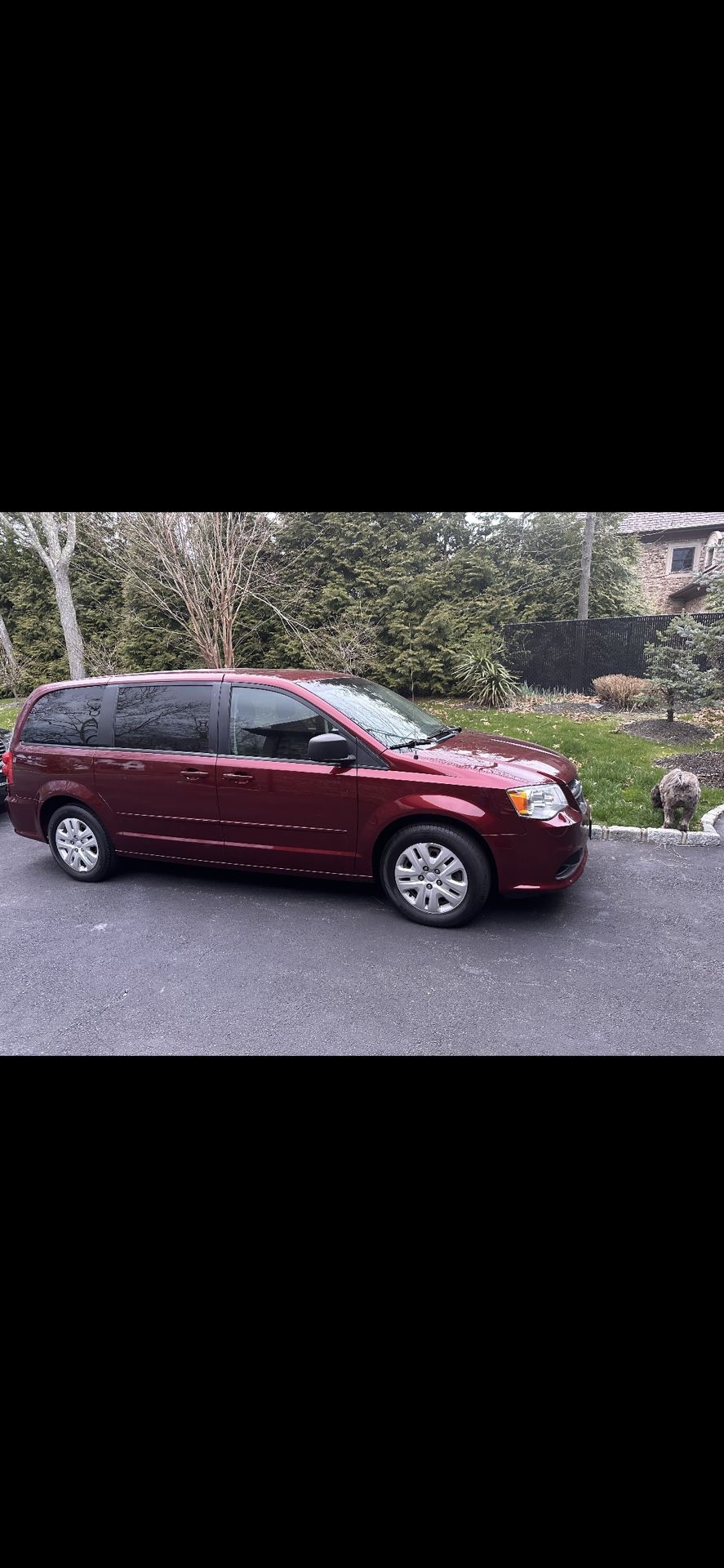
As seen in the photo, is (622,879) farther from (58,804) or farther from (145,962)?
(58,804)

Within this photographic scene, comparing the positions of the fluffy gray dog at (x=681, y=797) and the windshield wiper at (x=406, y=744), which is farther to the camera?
the fluffy gray dog at (x=681, y=797)

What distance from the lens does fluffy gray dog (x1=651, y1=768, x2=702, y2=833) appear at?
18.3ft

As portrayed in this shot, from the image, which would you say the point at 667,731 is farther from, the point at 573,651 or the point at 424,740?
the point at 424,740

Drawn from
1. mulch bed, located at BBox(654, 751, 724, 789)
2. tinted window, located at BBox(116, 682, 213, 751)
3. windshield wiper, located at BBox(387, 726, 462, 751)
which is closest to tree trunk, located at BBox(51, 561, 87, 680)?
tinted window, located at BBox(116, 682, 213, 751)

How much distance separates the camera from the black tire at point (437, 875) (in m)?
4.02

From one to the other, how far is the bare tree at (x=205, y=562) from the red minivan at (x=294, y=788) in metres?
5.29

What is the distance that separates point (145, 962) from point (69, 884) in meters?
1.76

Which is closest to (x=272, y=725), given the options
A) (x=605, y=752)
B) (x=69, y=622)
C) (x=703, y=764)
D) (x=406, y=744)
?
(x=406, y=744)

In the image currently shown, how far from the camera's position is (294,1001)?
3207 mm

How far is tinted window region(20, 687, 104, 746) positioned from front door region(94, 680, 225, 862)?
20 centimetres

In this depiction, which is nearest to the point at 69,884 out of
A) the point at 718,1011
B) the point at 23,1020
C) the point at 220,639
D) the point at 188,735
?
the point at 188,735

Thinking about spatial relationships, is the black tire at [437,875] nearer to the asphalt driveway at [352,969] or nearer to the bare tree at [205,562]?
the asphalt driveway at [352,969]

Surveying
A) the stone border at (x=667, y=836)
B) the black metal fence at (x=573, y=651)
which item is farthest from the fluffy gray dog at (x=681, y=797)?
the black metal fence at (x=573, y=651)

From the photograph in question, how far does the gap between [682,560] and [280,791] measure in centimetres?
2284
